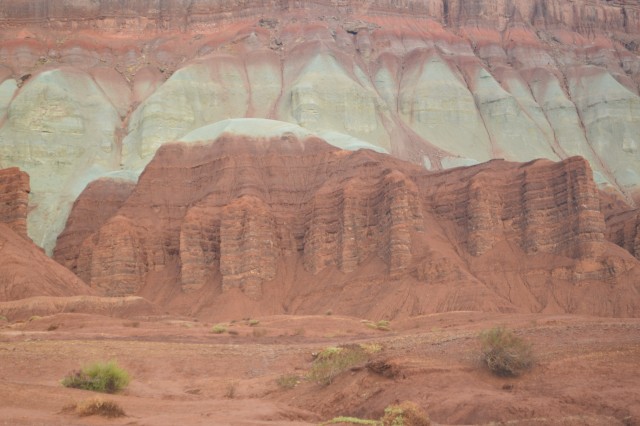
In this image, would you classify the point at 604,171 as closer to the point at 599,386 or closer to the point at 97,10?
the point at 97,10

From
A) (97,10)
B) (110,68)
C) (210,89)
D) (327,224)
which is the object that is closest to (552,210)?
(327,224)

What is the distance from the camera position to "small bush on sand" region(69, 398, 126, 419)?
1943 cm

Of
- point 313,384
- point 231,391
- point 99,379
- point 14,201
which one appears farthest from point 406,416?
point 14,201

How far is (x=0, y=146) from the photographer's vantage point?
104250mm

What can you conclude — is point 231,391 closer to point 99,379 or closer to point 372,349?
point 99,379

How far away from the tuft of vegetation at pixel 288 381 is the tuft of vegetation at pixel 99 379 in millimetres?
4927

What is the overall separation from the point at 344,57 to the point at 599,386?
110 meters

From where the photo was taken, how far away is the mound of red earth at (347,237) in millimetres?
66438

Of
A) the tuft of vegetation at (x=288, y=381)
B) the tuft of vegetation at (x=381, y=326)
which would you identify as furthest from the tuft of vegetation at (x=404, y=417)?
the tuft of vegetation at (x=381, y=326)

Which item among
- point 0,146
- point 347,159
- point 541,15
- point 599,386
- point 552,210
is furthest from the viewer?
point 541,15

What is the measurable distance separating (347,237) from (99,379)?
50.5m

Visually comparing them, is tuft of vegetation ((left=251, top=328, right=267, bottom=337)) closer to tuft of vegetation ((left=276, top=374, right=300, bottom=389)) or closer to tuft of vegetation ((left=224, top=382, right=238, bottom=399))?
tuft of vegetation ((left=224, top=382, right=238, bottom=399))

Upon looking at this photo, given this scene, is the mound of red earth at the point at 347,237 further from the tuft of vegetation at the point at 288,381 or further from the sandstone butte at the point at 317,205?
the tuft of vegetation at the point at 288,381

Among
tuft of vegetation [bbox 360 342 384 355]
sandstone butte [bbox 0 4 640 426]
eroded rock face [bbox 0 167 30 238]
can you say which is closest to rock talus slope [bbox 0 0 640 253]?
sandstone butte [bbox 0 4 640 426]
